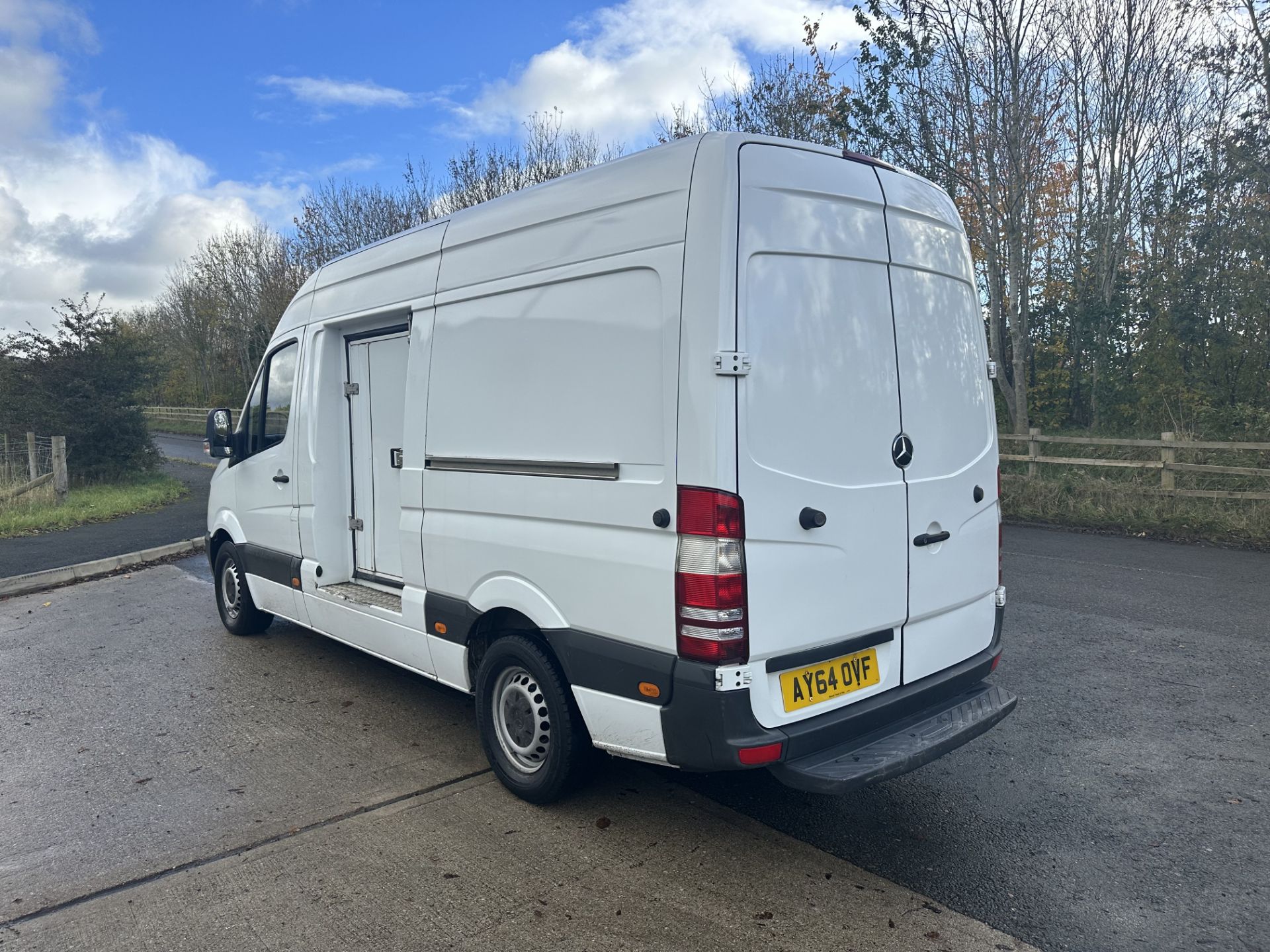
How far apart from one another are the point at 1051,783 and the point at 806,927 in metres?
1.67

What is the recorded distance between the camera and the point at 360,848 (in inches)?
135

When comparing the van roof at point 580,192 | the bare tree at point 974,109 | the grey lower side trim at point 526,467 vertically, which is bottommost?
the grey lower side trim at point 526,467

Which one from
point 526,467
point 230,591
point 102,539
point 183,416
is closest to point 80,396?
point 102,539

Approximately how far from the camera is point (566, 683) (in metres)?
3.57

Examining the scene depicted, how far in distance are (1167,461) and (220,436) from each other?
39.6ft

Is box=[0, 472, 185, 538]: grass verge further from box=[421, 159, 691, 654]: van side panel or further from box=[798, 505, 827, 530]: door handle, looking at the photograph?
box=[798, 505, 827, 530]: door handle

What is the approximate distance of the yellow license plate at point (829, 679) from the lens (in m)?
3.13

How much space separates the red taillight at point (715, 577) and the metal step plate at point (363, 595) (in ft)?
7.32

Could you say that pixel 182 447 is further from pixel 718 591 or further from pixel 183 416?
pixel 718 591

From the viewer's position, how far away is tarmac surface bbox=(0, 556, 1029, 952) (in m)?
2.87

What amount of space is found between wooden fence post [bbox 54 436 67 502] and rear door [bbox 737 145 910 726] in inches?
635

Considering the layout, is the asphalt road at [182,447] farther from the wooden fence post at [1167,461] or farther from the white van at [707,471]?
the wooden fence post at [1167,461]

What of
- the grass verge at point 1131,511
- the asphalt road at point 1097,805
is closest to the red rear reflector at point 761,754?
the asphalt road at point 1097,805

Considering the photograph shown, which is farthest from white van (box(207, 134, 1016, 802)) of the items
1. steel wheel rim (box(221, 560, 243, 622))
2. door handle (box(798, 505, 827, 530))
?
steel wheel rim (box(221, 560, 243, 622))
